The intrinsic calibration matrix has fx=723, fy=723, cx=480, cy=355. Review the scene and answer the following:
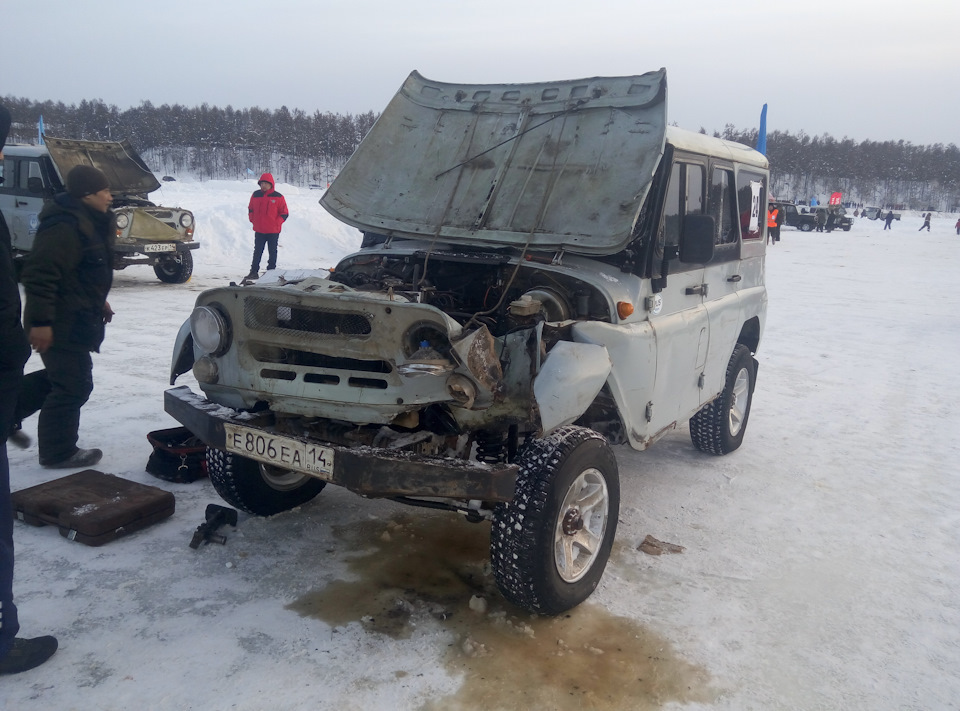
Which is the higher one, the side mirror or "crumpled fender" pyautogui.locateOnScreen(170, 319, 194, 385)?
the side mirror

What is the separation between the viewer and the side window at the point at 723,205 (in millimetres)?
4812

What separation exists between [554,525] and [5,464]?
2235 mm

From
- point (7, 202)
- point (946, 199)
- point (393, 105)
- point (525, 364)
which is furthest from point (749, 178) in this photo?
point (946, 199)

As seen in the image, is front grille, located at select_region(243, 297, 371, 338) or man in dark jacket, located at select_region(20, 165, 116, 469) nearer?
front grille, located at select_region(243, 297, 371, 338)

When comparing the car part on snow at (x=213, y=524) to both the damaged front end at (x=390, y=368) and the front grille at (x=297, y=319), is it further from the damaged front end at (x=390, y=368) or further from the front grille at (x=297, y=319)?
the front grille at (x=297, y=319)

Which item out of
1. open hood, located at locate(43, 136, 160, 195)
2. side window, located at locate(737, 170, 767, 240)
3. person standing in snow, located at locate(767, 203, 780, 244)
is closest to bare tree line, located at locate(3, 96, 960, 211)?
person standing in snow, located at locate(767, 203, 780, 244)

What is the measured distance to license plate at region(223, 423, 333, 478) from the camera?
304cm

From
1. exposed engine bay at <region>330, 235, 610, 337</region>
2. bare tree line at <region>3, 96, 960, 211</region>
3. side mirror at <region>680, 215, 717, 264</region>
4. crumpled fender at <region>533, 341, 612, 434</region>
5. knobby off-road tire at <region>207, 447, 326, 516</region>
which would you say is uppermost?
bare tree line at <region>3, 96, 960, 211</region>

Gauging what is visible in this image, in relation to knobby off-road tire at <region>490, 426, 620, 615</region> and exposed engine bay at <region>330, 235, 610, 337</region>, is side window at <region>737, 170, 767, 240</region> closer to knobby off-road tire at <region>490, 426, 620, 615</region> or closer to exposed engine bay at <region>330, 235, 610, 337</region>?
exposed engine bay at <region>330, 235, 610, 337</region>

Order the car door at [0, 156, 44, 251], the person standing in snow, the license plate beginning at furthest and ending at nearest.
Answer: the car door at [0, 156, 44, 251]
the person standing in snow
the license plate

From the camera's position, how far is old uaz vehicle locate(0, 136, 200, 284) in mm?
11516

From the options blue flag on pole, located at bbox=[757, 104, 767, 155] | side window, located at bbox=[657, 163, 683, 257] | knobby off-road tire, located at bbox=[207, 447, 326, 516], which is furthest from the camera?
blue flag on pole, located at bbox=[757, 104, 767, 155]

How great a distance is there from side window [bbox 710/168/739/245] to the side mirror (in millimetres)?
668

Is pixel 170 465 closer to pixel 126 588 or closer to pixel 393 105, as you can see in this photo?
pixel 126 588
